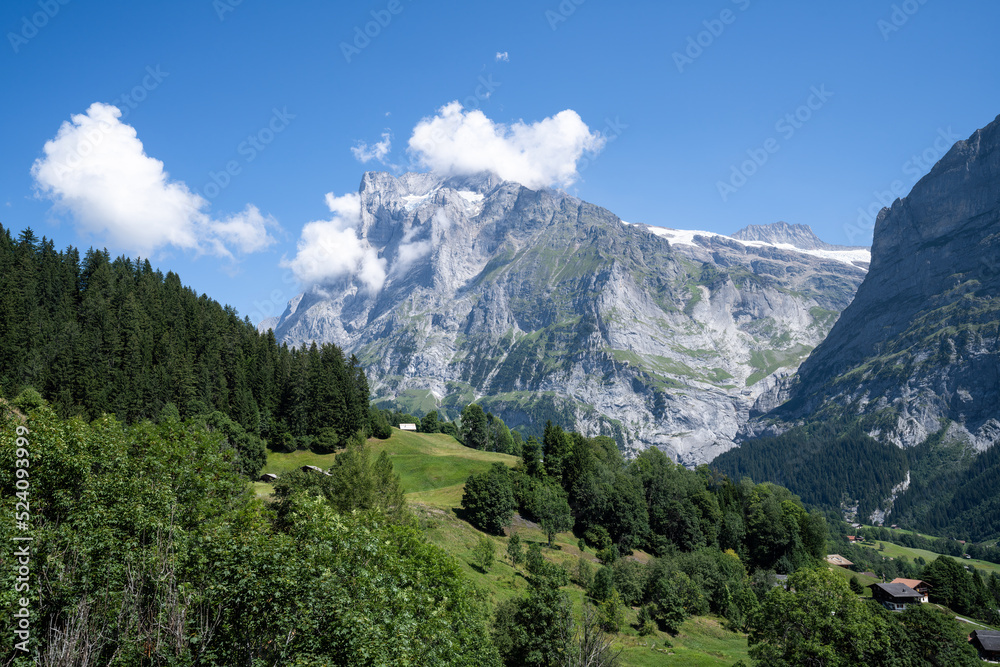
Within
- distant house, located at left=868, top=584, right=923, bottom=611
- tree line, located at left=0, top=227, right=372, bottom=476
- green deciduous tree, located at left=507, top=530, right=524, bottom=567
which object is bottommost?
distant house, located at left=868, top=584, right=923, bottom=611

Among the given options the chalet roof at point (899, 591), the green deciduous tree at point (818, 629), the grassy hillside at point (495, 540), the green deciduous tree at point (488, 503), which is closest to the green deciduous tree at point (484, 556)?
the grassy hillside at point (495, 540)

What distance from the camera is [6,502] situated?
24141 mm

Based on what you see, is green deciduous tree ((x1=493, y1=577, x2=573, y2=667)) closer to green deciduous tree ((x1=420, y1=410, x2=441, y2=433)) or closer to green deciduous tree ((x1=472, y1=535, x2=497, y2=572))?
green deciduous tree ((x1=472, y1=535, x2=497, y2=572))

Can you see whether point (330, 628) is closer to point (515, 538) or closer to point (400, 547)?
point (400, 547)

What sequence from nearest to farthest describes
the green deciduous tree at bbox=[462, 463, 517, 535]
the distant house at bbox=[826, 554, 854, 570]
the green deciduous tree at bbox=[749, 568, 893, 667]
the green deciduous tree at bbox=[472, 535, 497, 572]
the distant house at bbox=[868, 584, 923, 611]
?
1. the green deciduous tree at bbox=[749, 568, 893, 667]
2. the green deciduous tree at bbox=[472, 535, 497, 572]
3. the green deciduous tree at bbox=[462, 463, 517, 535]
4. the distant house at bbox=[868, 584, 923, 611]
5. the distant house at bbox=[826, 554, 854, 570]

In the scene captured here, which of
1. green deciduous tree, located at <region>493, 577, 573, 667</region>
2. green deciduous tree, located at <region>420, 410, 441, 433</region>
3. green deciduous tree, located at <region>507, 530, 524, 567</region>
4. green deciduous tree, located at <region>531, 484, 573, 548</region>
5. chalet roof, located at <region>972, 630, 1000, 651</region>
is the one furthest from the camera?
green deciduous tree, located at <region>420, 410, 441, 433</region>

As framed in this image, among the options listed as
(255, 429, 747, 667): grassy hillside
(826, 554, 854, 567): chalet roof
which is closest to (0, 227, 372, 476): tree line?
(255, 429, 747, 667): grassy hillside

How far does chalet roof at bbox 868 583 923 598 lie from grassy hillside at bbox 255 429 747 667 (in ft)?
180

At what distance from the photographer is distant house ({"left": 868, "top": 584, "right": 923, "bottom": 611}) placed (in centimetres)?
10138

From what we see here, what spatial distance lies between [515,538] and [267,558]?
50577 mm

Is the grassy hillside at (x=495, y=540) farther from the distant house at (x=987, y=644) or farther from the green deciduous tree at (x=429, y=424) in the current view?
the distant house at (x=987, y=644)

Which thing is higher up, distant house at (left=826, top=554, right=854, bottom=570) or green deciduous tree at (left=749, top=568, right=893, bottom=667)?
green deciduous tree at (left=749, top=568, right=893, bottom=667)

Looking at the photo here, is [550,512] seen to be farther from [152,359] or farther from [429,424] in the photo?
[429,424]

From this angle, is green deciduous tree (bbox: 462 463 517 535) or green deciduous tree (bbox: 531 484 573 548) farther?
green deciduous tree (bbox: 531 484 573 548)
